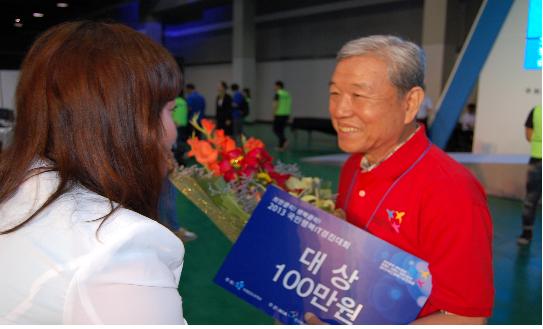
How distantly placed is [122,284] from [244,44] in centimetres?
1714

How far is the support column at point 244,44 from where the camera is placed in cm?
1662

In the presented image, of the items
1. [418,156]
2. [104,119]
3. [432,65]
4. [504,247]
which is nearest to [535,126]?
[504,247]

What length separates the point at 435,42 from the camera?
1016cm

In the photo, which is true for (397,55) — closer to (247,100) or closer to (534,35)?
(534,35)

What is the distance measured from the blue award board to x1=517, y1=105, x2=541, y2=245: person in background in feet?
11.5

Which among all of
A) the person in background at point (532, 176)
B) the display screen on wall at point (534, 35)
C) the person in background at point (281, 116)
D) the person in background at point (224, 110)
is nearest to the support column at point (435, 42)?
the person in background at point (281, 116)

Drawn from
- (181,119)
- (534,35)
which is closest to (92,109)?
(534,35)

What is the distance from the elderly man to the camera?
3.45 feet

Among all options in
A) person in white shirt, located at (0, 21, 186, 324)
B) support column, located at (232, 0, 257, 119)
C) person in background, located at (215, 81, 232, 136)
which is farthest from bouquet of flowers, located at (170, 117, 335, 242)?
support column, located at (232, 0, 257, 119)

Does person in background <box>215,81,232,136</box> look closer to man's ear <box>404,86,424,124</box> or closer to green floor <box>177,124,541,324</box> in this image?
green floor <box>177,124,541,324</box>

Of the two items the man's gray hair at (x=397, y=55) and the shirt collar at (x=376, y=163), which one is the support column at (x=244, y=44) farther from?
the man's gray hair at (x=397, y=55)

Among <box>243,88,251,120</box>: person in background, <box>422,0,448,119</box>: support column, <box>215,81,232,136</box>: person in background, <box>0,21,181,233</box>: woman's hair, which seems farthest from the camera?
<box>243,88,251,120</box>: person in background

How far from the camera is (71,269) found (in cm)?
60

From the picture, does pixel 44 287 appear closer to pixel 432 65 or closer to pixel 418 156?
pixel 418 156
